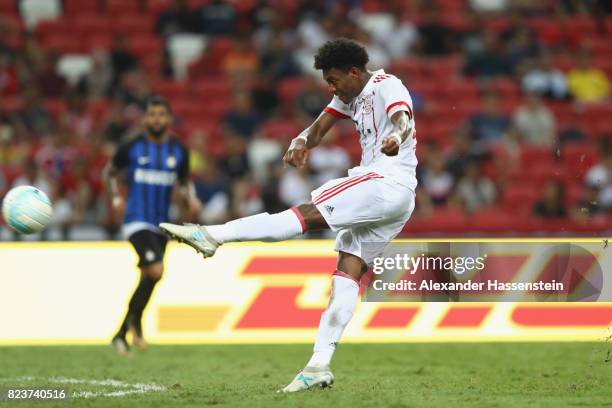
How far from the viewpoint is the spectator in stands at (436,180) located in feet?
48.6

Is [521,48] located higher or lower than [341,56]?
higher

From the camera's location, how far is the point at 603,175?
15.2 m

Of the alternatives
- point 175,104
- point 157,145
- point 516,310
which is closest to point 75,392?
point 157,145

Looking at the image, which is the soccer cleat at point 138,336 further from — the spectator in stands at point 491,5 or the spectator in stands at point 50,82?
the spectator in stands at point 491,5

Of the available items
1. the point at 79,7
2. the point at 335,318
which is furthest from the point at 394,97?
the point at 79,7

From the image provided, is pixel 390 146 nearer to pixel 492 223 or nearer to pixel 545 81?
pixel 492 223

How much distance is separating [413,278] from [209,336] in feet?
13.3

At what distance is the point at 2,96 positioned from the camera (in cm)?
1700

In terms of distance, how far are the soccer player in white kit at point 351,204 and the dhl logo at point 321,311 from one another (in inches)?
164

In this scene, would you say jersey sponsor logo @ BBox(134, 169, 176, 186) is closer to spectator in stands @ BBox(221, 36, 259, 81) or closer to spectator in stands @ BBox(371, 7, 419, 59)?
spectator in stands @ BBox(221, 36, 259, 81)

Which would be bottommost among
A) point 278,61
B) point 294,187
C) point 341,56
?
point 294,187

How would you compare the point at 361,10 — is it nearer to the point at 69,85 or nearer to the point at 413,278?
the point at 69,85

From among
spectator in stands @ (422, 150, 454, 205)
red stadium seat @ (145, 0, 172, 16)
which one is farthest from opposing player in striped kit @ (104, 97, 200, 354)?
red stadium seat @ (145, 0, 172, 16)
